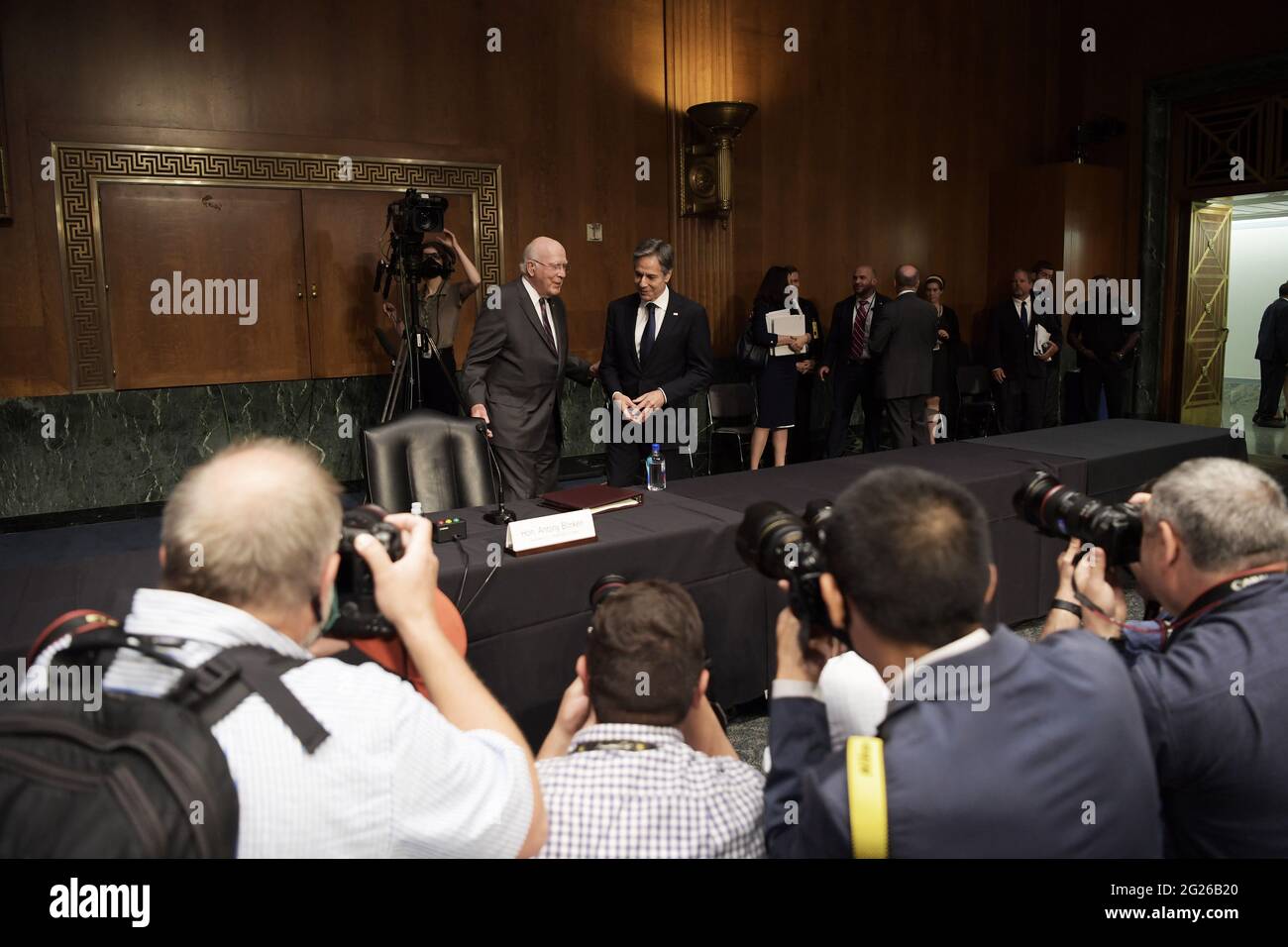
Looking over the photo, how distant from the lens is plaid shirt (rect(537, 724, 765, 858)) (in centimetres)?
108

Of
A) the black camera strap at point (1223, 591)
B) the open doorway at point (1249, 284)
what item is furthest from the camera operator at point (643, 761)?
the open doorway at point (1249, 284)

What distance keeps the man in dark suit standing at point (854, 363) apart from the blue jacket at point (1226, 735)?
17.0ft

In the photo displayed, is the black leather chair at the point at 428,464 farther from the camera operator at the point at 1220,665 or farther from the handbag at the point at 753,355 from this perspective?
the handbag at the point at 753,355

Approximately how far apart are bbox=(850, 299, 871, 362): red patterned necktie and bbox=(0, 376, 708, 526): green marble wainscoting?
3096mm

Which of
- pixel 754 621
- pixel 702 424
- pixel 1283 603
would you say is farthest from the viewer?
pixel 702 424

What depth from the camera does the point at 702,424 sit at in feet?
22.2

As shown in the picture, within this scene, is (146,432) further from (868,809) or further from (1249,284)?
Result: (1249,284)

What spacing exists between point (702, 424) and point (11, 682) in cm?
540

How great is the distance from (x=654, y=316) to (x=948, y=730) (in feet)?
10.6

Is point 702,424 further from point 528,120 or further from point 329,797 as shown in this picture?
point 329,797

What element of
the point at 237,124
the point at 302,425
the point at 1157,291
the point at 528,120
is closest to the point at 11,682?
the point at 302,425

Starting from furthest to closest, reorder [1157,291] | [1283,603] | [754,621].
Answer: [1157,291]
[754,621]
[1283,603]

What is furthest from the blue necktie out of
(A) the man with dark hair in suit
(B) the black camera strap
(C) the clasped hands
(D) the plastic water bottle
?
(A) the man with dark hair in suit

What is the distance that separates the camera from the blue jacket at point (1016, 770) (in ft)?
3.07
